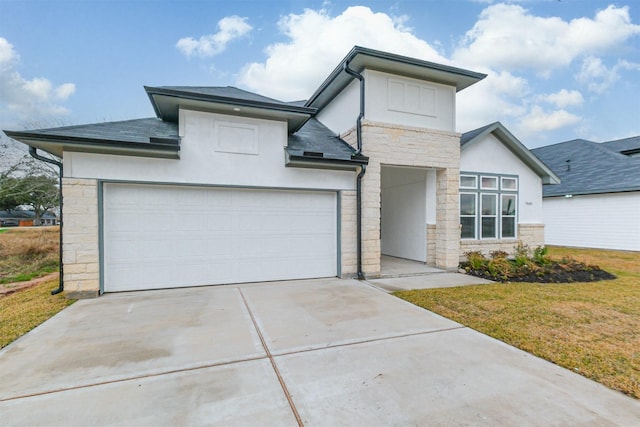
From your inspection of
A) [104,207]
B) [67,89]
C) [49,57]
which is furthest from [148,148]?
[67,89]

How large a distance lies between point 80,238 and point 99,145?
1.89m

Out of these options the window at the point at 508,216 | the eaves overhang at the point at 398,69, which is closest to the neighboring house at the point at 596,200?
the window at the point at 508,216

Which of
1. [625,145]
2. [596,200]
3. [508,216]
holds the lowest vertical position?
[508,216]

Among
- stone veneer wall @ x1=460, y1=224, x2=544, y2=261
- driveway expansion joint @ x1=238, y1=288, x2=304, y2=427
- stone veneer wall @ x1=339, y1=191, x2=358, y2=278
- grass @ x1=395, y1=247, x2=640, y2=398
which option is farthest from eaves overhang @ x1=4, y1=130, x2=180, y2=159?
stone veneer wall @ x1=460, y1=224, x2=544, y2=261

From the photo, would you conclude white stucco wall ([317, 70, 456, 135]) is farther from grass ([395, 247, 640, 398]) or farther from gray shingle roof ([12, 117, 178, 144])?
gray shingle roof ([12, 117, 178, 144])

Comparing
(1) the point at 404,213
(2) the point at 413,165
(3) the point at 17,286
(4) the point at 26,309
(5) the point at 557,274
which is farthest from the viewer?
(1) the point at 404,213

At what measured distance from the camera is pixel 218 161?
21.6 ft

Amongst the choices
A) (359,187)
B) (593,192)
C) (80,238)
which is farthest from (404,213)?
(593,192)

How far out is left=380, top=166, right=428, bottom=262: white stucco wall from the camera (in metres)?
9.60

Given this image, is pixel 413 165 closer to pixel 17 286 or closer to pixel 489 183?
pixel 489 183

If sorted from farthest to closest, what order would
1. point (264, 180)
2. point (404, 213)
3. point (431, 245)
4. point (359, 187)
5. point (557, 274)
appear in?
1. point (404, 213)
2. point (431, 245)
3. point (557, 274)
4. point (359, 187)
5. point (264, 180)

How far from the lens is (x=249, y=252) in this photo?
6992mm

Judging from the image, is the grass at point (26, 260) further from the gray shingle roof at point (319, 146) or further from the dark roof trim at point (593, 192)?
the dark roof trim at point (593, 192)

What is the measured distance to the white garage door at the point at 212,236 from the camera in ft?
20.1
